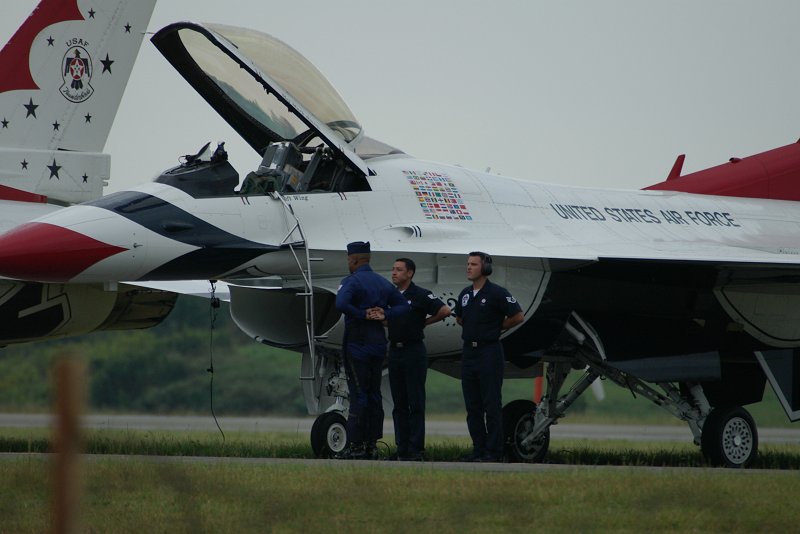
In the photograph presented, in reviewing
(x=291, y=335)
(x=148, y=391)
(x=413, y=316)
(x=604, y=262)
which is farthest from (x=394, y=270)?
(x=148, y=391)

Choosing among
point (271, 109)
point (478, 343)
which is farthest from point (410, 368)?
point (271, 109)

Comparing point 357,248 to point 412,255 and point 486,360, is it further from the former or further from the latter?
point 486,360

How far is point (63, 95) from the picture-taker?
15.1m

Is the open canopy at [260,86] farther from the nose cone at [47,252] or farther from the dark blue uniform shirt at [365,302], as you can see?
the nose cone at [47,252]

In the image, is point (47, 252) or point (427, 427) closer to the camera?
point (47, 252)

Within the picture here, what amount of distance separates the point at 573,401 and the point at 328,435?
2943mm

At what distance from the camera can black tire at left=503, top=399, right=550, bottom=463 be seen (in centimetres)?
1257

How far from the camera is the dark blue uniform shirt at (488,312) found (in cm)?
1043

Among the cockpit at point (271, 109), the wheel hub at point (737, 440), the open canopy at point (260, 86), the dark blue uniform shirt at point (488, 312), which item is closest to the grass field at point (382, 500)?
the dark blue uniform shirt at point (488, 312)

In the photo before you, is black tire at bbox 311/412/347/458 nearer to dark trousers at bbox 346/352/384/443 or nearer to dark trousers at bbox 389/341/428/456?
dark trousers at bbox 346/352/384/443

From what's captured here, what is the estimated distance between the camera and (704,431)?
1224 centimetres

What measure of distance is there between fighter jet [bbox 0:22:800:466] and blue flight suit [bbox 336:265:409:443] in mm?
460

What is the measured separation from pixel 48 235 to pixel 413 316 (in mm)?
3093

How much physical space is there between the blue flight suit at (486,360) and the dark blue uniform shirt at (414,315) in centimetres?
36
